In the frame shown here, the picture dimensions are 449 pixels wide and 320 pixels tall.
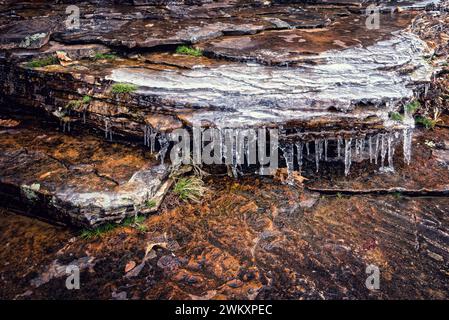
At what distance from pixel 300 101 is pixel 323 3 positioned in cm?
545

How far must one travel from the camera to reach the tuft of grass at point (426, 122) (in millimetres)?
6650

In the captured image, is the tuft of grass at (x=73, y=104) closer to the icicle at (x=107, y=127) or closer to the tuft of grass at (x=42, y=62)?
the icicle at (x=107, y=127)

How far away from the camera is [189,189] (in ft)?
16.4

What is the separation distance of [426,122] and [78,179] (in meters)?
6.10

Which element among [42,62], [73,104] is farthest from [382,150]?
[42,62]

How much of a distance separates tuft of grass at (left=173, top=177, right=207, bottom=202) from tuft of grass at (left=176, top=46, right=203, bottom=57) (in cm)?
236

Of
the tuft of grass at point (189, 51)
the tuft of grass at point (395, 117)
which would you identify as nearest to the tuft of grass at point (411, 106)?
the tuft of grass at point (395, 117)

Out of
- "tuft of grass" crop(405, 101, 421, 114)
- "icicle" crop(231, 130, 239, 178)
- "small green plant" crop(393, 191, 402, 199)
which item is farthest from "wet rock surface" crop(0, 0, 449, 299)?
"tuft of grass" crop(405, 101, 421, 114)

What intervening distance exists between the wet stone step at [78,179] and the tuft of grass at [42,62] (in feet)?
3.87

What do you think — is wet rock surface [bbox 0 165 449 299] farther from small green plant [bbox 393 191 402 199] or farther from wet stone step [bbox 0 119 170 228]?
wet stone step [bbox 0 119 170 228]

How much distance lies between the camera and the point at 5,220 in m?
4.61

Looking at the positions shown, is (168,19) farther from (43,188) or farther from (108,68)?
(43,188)

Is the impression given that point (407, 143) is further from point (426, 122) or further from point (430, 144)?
point (426, 122)

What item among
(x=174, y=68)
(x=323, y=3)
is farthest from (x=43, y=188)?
(x=323, y=3)
